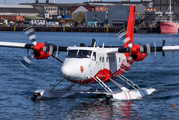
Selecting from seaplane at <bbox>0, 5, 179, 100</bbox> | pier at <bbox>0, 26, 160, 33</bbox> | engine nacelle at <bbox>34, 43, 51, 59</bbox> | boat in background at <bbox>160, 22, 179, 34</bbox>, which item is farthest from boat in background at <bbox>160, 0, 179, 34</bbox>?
engine nacelle at <bbox>34, 43, 51, 59</bbox>

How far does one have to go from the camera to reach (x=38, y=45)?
20.5 meters

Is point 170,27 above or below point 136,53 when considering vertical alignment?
above

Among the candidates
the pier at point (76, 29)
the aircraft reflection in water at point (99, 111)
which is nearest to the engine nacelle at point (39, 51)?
the aircraft reflection in water at point (99, 111)

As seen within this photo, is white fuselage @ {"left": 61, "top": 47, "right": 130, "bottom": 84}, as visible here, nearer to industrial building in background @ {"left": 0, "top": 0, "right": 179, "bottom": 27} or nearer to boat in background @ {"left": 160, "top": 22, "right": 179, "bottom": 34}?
industrial building in background @ {"left": 0, "top": 0, "right": 179, "bottom": 27}

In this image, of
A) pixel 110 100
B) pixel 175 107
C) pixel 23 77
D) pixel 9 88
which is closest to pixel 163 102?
pixel 175 107

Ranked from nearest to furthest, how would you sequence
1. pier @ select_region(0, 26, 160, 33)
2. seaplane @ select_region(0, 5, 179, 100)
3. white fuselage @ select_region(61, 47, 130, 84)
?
white fuselage @ select_region(61, 47, 130, 84), seaplane @ select_region(0, 5, 179, 100), pier @ select_region(0, 26, 160, 33)

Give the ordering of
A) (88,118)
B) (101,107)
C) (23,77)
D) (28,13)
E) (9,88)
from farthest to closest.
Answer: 1. (28,13)
2. (23,77)
3. (9,88)
4. (101,107)
5. (88,118)

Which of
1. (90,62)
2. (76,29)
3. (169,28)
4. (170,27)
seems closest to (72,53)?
(90,62)

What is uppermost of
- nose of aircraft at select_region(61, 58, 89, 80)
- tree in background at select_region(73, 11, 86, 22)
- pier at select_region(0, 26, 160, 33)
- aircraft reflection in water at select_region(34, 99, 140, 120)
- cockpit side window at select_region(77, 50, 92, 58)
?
tree in background at select_region(73, 11, 86, 22)

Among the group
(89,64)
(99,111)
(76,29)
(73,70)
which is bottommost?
(99,111)

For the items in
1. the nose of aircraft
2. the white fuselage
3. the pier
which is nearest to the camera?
the nose of aircraft

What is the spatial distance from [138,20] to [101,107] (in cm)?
11831

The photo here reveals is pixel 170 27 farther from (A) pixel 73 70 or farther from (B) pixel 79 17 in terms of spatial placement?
(A) pixel 73 70

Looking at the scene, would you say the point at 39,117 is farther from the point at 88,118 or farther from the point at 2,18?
the point at 2,18
